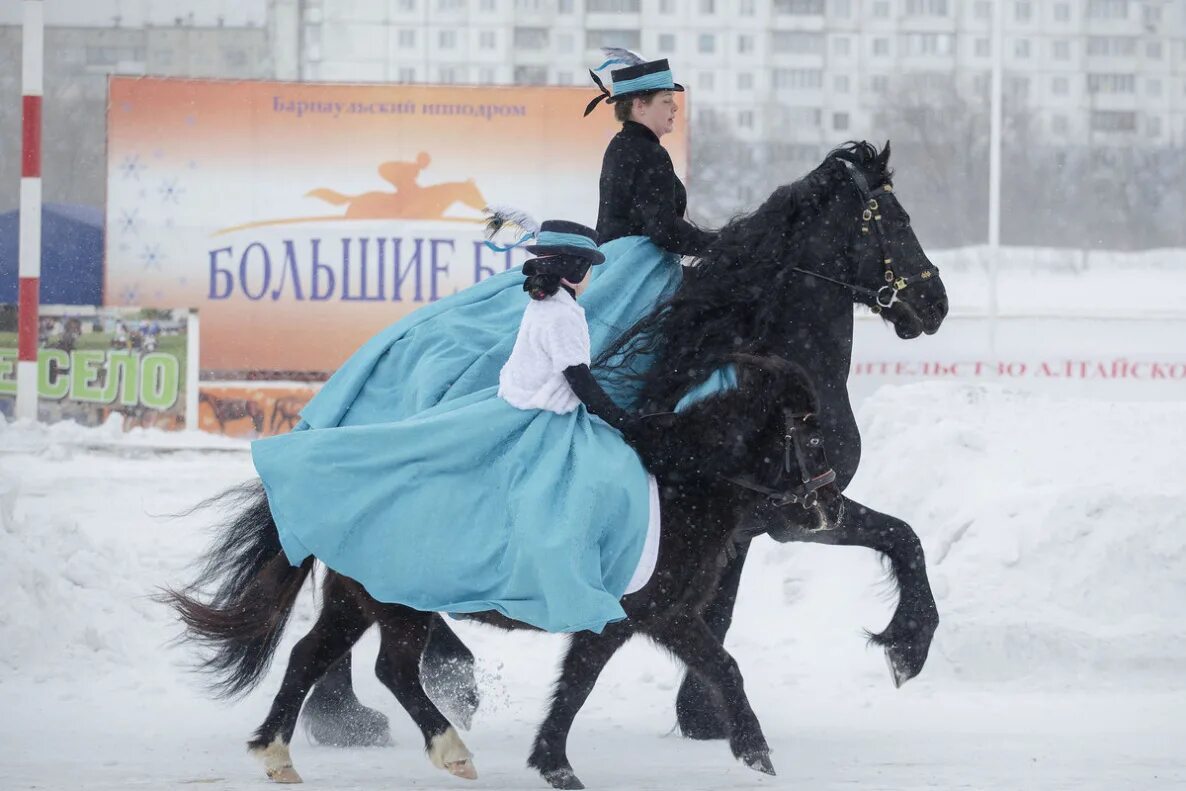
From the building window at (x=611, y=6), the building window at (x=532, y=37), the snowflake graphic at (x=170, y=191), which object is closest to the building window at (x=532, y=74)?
the building window at (x=532, y=37)

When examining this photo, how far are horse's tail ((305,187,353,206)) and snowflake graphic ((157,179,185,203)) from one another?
1204 millimetres

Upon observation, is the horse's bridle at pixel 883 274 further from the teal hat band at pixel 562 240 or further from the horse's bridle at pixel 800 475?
the teal hat band at pixel 562 240

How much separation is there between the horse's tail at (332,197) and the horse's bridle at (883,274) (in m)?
8.37

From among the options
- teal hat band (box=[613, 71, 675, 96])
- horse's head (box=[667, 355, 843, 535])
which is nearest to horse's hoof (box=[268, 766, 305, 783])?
horse's head (box=[667, 355, 843, 535])

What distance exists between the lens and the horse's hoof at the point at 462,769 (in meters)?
4.82

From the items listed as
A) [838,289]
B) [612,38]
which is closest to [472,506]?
[838,289]

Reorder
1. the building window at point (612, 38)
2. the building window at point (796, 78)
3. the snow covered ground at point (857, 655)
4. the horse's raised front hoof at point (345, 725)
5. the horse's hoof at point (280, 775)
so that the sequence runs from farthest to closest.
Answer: the building window at point (796, 78) → the building window at point (612, 38) → the horse's raised front hoof at point (345, 725) → the snow covered ground at point (857, 655) → the horse's hoof at point (280, 775)

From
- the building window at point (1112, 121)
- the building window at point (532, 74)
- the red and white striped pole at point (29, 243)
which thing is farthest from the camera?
the building window at point (1112, 121)

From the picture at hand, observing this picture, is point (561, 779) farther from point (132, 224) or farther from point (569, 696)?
point (132, 224)

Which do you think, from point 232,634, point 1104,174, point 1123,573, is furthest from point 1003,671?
point 1104,174

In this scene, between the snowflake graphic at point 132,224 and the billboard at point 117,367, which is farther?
the snowflake graphic at point 132,224

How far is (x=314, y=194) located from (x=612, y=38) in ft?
32.1

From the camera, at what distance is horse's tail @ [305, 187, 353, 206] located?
13.0 metres

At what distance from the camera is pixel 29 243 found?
1211 centimetres
